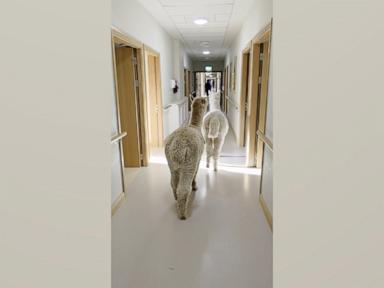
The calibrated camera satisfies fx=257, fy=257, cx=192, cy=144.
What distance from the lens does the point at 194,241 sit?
227 centimetres

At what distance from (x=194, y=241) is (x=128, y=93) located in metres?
2.46

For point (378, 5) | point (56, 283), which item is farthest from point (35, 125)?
point (378, 5)

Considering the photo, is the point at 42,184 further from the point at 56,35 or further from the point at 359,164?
the point at 359,164

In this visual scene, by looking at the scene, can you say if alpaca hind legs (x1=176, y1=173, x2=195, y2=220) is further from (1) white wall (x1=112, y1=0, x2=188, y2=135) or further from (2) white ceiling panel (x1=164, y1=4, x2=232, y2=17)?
(2) white ceiling panel (x1=164, y1=4, x2=232, y2=17)

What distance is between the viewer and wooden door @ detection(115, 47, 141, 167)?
3.72 meters

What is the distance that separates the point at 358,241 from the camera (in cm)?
92

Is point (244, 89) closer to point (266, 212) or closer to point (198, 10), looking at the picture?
point (198, 10)

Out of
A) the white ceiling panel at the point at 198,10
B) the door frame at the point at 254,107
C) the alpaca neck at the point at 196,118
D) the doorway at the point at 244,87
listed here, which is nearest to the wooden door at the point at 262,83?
the door frame at the point at 254,107

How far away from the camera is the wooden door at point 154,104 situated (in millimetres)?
5047

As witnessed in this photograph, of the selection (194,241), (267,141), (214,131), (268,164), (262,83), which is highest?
(262,83)

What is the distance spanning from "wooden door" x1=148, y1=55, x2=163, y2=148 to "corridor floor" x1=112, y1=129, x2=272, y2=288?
6.82 feet

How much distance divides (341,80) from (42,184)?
1.09m

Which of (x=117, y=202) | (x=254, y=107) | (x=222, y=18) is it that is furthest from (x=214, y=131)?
(x=222, y=18)

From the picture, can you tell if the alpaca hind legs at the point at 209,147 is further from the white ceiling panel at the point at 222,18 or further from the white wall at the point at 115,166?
the white ceiling panel at the point at 222,18
